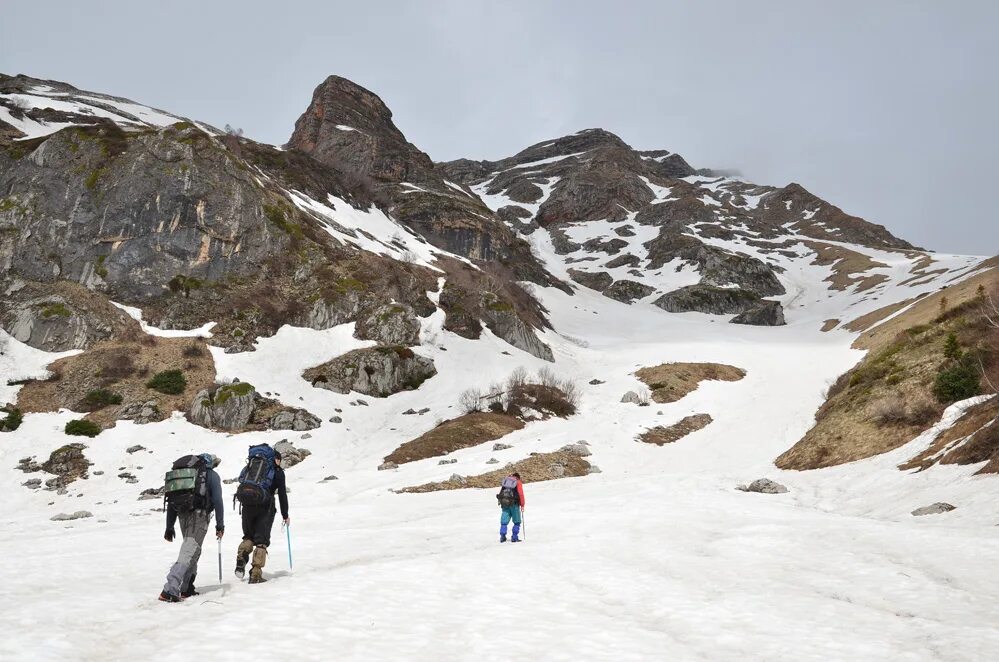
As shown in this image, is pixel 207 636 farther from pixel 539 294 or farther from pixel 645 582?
pixel 539 294

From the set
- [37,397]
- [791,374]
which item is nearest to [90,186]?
[37,397]

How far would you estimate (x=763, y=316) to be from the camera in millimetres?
99500

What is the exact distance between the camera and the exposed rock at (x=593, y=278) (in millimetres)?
123231

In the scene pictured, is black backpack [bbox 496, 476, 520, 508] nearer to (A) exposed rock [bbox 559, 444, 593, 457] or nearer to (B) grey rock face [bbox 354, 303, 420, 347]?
(A) exposed rock [bbox 559, 444, 593, 457]

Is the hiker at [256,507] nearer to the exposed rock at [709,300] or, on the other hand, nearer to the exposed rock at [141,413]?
the exposed rock at [141,413]

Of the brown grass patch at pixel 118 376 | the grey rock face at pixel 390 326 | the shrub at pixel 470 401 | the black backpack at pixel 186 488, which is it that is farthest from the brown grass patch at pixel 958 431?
the brown grass patch at pixel 118 376

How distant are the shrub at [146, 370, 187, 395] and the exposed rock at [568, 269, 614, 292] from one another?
94.8m

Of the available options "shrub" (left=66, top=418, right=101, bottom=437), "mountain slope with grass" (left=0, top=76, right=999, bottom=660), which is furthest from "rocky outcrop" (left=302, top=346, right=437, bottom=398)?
"shrub" (left=66, top=418, right=101, bottom=437)

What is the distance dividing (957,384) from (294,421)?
36.6 metres

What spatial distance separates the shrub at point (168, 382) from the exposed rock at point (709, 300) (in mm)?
91343

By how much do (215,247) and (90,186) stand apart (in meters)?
13.3

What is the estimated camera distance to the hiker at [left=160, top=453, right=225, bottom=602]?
9.02m

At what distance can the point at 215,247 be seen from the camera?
5262cm

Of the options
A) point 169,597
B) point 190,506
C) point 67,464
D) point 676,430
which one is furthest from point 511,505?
point 67,464
